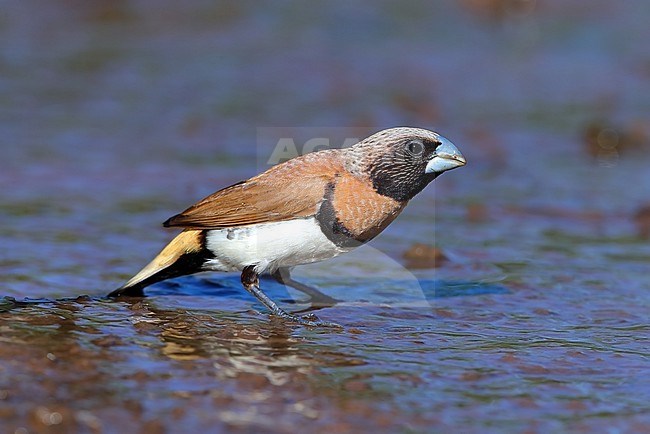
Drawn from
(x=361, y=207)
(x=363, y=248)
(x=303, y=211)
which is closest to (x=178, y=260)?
(x=303, y=211)

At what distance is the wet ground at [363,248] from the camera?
4.32 meters

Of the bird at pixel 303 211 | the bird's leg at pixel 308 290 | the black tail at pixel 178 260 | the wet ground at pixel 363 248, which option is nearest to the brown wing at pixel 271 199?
the bird at pixel 303 211

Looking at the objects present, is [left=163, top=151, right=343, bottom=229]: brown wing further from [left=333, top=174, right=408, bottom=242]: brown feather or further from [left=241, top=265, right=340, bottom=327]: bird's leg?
[left=241, top=265, right=340, bottom=327]: bird's leg

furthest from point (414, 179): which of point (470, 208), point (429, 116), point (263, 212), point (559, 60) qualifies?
point (559, 60)

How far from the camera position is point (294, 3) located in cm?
1398

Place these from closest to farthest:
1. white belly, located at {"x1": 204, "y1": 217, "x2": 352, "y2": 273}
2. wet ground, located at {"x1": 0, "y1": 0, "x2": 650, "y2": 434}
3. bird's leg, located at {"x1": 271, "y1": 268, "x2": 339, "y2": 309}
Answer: wet ground, located at {"x1": 0, "y1": 0, "x2": 650, "y2": 434}, white belly, located at {"x1": 204, "y1": 217, "x2": 352, "y2": 273}, bird's leg, located at {"x1": 271, "y1": 268, "x2": 339, "y2": 309}

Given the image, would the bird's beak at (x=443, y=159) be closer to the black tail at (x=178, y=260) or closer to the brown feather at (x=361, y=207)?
the brown feather at (x=361, y=207)

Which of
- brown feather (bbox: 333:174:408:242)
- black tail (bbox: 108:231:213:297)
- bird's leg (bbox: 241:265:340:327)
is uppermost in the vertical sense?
brown feather (bbox: 333:174:408:242)

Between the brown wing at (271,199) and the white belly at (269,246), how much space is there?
0.16ft

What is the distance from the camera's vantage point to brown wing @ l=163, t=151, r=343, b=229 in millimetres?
5582

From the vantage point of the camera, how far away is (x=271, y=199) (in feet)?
18.5

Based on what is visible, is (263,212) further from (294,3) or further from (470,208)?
(294,3)

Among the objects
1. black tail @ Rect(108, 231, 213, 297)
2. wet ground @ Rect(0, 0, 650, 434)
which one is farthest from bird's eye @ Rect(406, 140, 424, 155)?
black tail @ Rect(108, 231, 213, 297)

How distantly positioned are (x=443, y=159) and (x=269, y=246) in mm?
998
